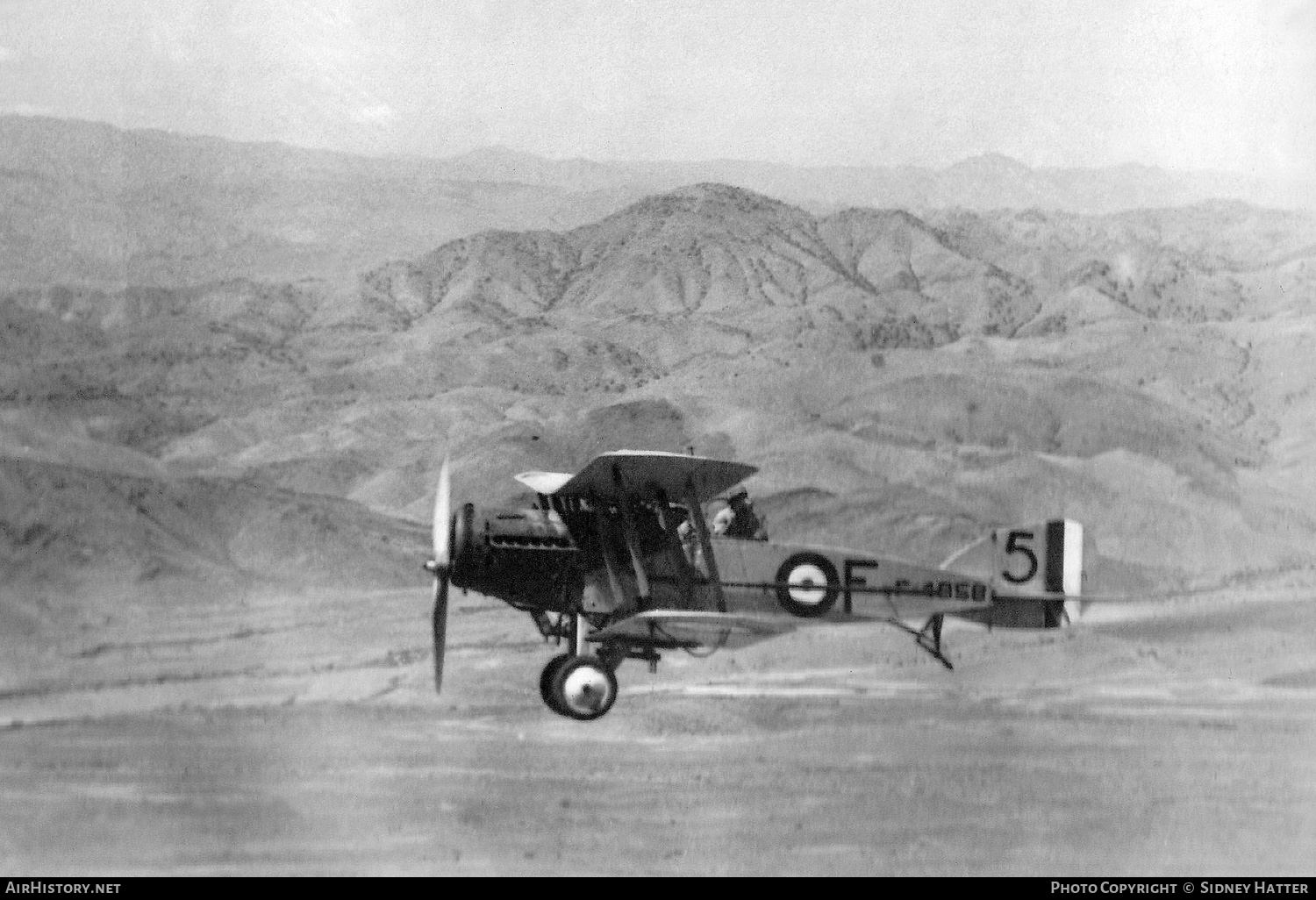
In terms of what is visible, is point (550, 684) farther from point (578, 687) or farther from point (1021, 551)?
point (1021, 551)

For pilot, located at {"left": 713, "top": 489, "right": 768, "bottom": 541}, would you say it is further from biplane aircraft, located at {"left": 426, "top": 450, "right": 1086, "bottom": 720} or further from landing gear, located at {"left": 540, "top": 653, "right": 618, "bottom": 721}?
landing gear, located at {"left": 540, "top": 653, "right": 618, "bottom": 721}

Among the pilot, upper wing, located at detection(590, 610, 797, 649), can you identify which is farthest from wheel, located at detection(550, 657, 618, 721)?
the pilot

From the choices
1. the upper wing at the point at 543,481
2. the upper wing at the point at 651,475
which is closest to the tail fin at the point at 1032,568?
the upper wing at the point at 651,475

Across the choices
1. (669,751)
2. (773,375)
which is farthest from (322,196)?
(669,751)

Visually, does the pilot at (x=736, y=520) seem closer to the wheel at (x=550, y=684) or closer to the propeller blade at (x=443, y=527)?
the wheel at (x=550, y=684)

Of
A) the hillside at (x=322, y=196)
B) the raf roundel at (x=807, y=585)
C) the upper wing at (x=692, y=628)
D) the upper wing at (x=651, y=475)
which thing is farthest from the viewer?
the hillside at (x=322, y=196)

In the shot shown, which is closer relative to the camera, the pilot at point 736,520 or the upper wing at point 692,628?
the upper wing at point 692,628

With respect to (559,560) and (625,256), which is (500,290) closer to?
(625,256)
